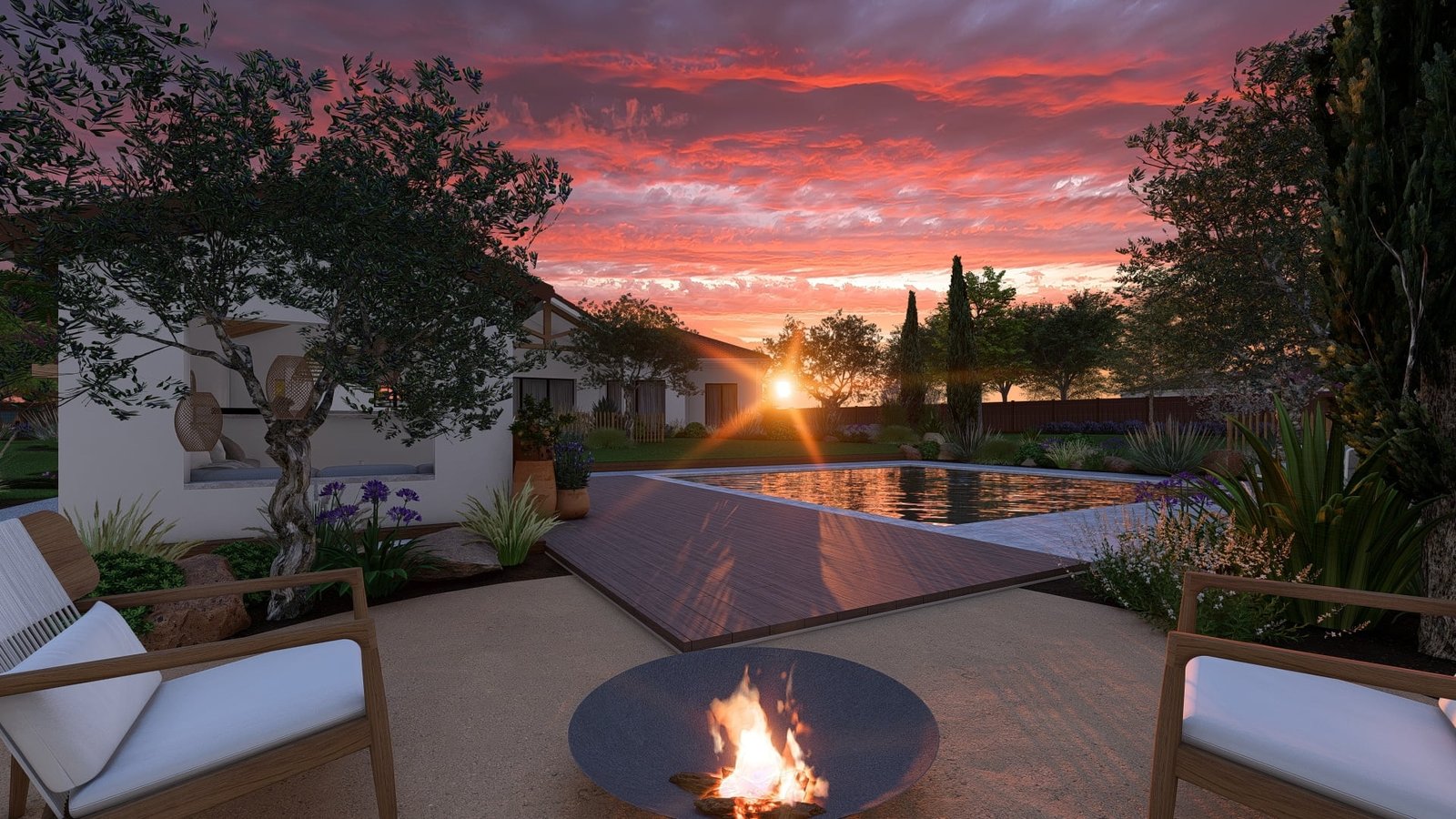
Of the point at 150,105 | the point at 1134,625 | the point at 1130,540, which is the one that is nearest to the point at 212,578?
the point at 150,105

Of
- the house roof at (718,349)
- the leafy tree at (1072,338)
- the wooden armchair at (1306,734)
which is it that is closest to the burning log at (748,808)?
the wooden armchair at (1306,734)

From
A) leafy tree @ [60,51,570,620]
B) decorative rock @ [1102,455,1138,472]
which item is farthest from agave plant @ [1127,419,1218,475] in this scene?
leafy tree @ [60,51,570,620]

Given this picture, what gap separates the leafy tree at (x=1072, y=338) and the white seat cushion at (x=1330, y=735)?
40777 millimetres

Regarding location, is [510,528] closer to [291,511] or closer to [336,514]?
[336,514]

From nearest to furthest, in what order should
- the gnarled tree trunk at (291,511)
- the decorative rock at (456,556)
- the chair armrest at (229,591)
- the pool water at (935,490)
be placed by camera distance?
the chair armrest at (229,591)
the gnarled tree trunk at (291,511)
the decorative rock at (456,556)
the pool water at (935,490)

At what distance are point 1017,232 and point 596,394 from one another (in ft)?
53.6

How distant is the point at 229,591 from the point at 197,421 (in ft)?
18.9

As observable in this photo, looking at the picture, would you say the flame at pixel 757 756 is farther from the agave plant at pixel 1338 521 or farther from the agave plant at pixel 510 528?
the agave plant at pixel 510 528

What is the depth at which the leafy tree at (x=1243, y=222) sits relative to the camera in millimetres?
8633

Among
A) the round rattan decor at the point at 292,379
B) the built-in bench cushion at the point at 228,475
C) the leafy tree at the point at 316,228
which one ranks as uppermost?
the leafy tree at the point at 316,228

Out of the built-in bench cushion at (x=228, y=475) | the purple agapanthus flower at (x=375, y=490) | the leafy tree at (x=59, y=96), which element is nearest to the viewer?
the leafy tree at (x=59, y=96)

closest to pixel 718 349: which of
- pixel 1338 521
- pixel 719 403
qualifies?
pixel 719 403

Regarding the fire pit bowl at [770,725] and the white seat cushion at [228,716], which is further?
the fire pit bowl at [770,725]

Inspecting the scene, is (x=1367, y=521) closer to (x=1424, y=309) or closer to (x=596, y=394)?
(x=1424, y=309)
